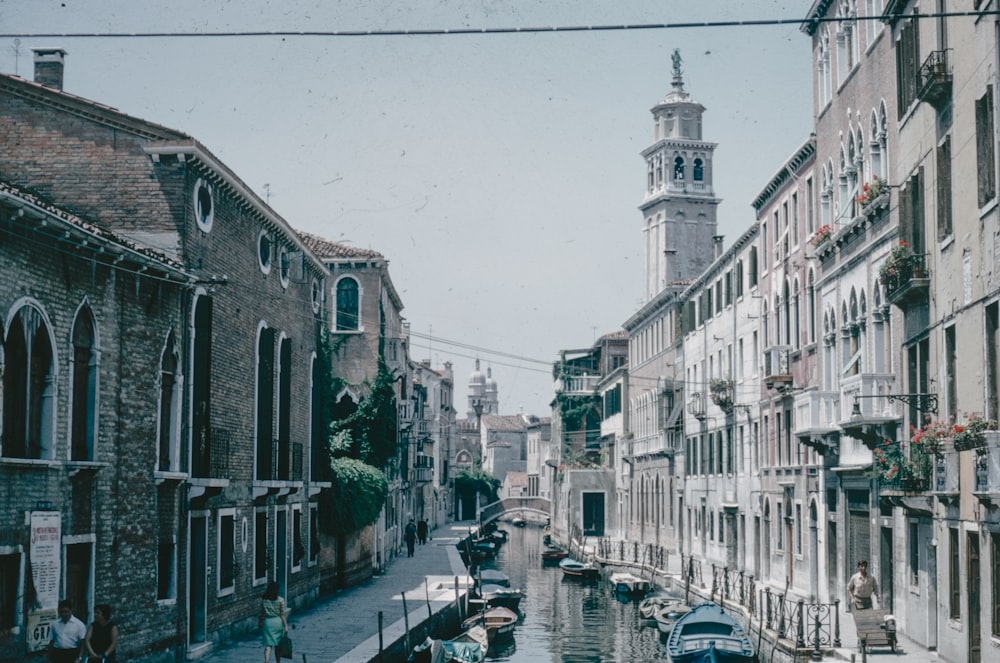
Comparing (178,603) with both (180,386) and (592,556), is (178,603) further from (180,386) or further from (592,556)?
(592,556)

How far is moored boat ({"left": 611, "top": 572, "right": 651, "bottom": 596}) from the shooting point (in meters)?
40.6

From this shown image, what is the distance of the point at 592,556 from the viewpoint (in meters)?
53.6

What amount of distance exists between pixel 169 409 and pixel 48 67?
19.3ft

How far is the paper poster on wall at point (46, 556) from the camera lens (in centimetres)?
1415

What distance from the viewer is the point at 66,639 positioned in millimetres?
13125

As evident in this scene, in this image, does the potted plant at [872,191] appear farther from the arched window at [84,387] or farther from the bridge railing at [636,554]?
the bridge railing at [636,554]

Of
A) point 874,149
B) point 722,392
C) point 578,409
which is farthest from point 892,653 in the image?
point 578,409

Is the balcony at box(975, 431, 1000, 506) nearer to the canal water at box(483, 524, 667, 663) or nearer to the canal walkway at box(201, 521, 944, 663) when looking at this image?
the canal walkway at box(201, 521, 944, 663)

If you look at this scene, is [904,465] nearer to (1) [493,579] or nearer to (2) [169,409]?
(2) [169,409]

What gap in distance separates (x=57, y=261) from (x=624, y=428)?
49705 mm

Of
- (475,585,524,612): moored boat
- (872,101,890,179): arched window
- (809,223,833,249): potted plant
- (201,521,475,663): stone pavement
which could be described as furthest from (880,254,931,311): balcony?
(475,585,524,612): moored boat

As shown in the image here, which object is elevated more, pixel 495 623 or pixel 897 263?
pixel 897 263

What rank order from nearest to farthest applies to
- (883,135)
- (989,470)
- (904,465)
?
(989,470) < (904,465) < (883,135)

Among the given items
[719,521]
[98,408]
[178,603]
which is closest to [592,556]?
[719,521]
